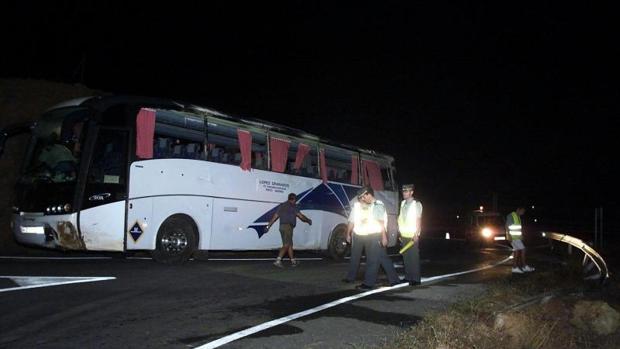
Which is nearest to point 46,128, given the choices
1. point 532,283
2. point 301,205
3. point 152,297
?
point 152,297

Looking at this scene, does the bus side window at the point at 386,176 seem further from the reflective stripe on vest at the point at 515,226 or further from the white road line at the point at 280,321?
the white road line at the point at 280,321

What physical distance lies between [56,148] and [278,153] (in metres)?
5.24

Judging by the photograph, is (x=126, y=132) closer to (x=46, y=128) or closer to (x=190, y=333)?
(x=46, y=128)

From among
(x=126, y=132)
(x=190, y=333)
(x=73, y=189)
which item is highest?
(x=126, y=132)

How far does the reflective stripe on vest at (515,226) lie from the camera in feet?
44.4

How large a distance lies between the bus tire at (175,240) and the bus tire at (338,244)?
4923mm

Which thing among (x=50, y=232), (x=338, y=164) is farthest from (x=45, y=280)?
(x=338, y=164)

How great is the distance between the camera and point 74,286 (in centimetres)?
790

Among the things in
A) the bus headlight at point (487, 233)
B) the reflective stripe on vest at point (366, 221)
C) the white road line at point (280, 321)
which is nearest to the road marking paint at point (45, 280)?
the white road line at point (280, 321)

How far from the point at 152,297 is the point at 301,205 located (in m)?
7.31

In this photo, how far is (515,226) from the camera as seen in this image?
1371 centimetres

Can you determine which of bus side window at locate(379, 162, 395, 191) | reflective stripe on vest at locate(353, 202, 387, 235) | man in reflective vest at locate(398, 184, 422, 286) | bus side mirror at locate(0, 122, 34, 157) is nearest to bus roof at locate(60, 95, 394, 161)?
bus side mirror at locate(0, 122, 34, 157)

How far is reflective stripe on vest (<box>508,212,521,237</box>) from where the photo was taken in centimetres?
1353

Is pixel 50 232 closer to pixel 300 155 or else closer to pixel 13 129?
pixel 13 129
